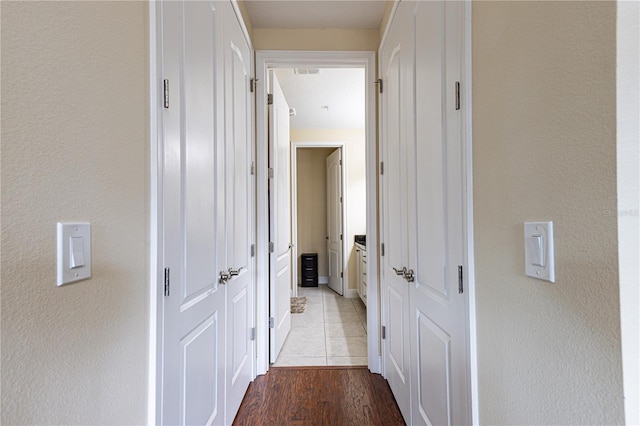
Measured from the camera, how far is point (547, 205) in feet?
2.13

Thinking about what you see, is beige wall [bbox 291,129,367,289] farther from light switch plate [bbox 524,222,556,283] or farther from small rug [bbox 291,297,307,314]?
light switch plate [bbox 524,222,556,283]

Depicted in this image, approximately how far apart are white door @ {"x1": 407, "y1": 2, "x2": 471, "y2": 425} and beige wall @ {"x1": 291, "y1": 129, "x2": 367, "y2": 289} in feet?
9.80

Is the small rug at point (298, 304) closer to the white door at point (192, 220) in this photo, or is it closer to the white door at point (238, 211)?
the white door at point (238, 211)

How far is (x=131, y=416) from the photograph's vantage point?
80cm

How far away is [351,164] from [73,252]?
13.7 ft

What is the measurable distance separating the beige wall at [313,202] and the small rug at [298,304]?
120 centimetres

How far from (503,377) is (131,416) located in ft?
3.32

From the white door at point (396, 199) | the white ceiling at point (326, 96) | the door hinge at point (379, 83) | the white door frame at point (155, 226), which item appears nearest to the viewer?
the white door frame at point (155, 226)

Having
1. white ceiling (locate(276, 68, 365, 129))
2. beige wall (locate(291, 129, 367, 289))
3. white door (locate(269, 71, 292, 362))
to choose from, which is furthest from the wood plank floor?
white ceiling (locate(276, 68, 365, 129))

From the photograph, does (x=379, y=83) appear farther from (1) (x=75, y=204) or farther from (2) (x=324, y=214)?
(2) (x=324, y=214)

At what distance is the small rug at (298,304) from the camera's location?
3866mm

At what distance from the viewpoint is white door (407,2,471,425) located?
3.42ft

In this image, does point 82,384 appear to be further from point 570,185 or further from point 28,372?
point 570,185

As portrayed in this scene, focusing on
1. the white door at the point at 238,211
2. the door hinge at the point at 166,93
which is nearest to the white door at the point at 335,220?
the white door at the point at 238,211
